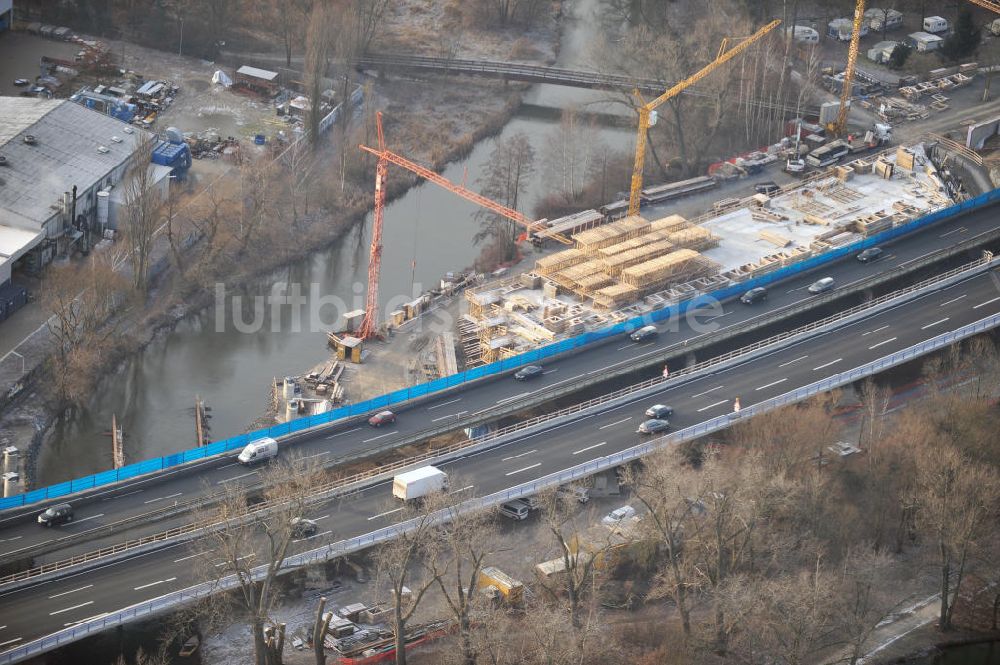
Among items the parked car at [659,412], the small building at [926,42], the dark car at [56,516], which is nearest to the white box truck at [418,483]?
the parked car at [659,412]

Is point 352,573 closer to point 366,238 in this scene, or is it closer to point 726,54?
point 366,238

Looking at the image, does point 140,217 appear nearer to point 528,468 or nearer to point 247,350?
point 247,350

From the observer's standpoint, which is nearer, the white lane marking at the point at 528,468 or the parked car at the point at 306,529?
the parked car at the point at 306,529

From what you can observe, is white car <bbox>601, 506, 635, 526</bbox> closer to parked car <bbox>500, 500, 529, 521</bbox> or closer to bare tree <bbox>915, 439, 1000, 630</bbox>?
parked car <bbox>500, 500, 529, 521</bbox>

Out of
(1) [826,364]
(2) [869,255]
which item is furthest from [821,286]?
(1) [826,364]

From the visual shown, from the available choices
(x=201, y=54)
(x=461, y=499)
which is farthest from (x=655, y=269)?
(x=201, y=54)

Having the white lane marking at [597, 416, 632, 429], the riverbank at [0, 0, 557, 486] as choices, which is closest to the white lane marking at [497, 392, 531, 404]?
the white lane marking at [597, 416, 632, 429]

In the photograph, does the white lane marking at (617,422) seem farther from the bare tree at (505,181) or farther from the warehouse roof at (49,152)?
the warehouse roof at (49,152)
